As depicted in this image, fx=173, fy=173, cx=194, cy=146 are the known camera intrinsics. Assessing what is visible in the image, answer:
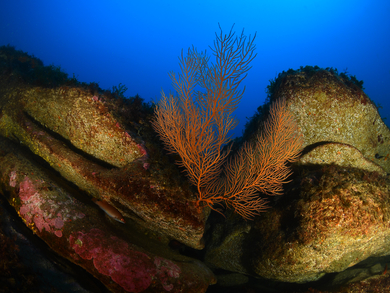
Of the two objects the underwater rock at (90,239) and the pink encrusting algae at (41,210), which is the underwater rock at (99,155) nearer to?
the pink encrusting algae at (41,210)

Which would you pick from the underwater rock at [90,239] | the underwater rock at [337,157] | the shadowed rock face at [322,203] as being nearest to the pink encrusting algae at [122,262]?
the underwater rock at [90,239]

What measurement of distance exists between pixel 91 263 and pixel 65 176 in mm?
2676

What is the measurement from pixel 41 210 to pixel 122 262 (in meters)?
2.15

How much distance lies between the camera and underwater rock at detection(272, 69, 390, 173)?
5.27 metres

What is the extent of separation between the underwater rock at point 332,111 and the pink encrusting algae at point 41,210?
6.69 m

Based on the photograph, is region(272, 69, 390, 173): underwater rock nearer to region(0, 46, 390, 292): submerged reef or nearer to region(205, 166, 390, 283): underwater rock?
region(0, 46, 390, 292): submerged reef

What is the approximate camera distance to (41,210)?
3.80 m

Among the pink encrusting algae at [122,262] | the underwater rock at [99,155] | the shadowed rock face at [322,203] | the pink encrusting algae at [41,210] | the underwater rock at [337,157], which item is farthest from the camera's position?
the underwater rock at [337,157]

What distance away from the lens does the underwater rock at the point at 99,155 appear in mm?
4223

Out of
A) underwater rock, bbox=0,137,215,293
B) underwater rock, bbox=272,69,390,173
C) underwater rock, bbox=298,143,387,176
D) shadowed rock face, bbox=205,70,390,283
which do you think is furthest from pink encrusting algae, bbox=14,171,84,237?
underwater rock, bbox=272,69,390,173

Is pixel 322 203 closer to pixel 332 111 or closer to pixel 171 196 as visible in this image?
pixel 332 111

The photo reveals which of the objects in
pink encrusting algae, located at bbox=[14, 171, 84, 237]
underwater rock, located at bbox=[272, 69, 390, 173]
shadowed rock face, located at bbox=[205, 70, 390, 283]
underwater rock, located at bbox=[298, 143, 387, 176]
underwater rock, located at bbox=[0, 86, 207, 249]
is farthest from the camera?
underwater rock, located at bbox=[272, 69, 390, 173]

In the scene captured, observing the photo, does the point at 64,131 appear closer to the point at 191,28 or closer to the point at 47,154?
the point at 47,154

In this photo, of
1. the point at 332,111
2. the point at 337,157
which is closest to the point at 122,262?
the point at 337,157
